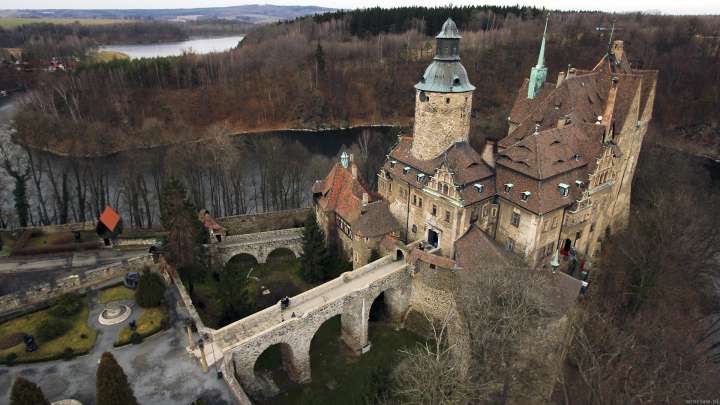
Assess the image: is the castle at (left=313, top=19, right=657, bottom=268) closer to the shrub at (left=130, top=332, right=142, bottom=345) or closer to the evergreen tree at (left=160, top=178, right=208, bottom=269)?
the evergreen tree at (left=160, top=178, right=208, bottom=269)

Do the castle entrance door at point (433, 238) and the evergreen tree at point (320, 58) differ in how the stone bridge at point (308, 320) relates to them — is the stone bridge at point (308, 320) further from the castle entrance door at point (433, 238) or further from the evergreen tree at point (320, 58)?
the evergreen tree at point (320, 58)

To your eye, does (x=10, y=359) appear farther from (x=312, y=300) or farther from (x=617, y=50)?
(x=617, y=50)

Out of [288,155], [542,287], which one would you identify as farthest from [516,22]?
[542,287]

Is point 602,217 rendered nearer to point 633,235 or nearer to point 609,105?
point 633,235

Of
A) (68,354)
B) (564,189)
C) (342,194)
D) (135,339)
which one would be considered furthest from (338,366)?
(564,189)

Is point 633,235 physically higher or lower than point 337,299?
higher

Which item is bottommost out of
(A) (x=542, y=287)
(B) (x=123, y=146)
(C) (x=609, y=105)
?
(B) (x=123, y=146)
